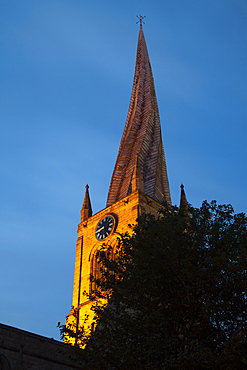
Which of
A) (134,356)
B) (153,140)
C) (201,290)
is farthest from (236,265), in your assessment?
(153,140)

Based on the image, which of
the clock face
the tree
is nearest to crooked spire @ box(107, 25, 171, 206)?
A: the clock face

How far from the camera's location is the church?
4709 cm

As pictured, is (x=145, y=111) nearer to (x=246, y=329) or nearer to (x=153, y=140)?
(x=153, y=140)

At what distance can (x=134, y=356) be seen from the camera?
1923cm

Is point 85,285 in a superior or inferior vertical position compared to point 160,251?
superior

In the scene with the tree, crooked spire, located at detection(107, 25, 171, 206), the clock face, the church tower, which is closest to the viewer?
the tree

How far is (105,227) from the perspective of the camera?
49344mm

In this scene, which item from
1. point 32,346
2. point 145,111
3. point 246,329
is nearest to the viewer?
point 246,329

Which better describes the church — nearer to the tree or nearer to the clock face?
the clock face

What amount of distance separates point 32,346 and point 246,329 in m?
13.1

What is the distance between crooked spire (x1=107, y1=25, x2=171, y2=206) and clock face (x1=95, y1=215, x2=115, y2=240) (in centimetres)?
380

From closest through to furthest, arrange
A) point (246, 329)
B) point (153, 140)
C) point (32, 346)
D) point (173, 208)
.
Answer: point (246, 329), point (173, 208), point (32, 346), point (153, 140)

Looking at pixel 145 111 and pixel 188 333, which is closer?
pixel 188 333

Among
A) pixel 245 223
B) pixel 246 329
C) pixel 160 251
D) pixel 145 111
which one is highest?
pixel 145 111
